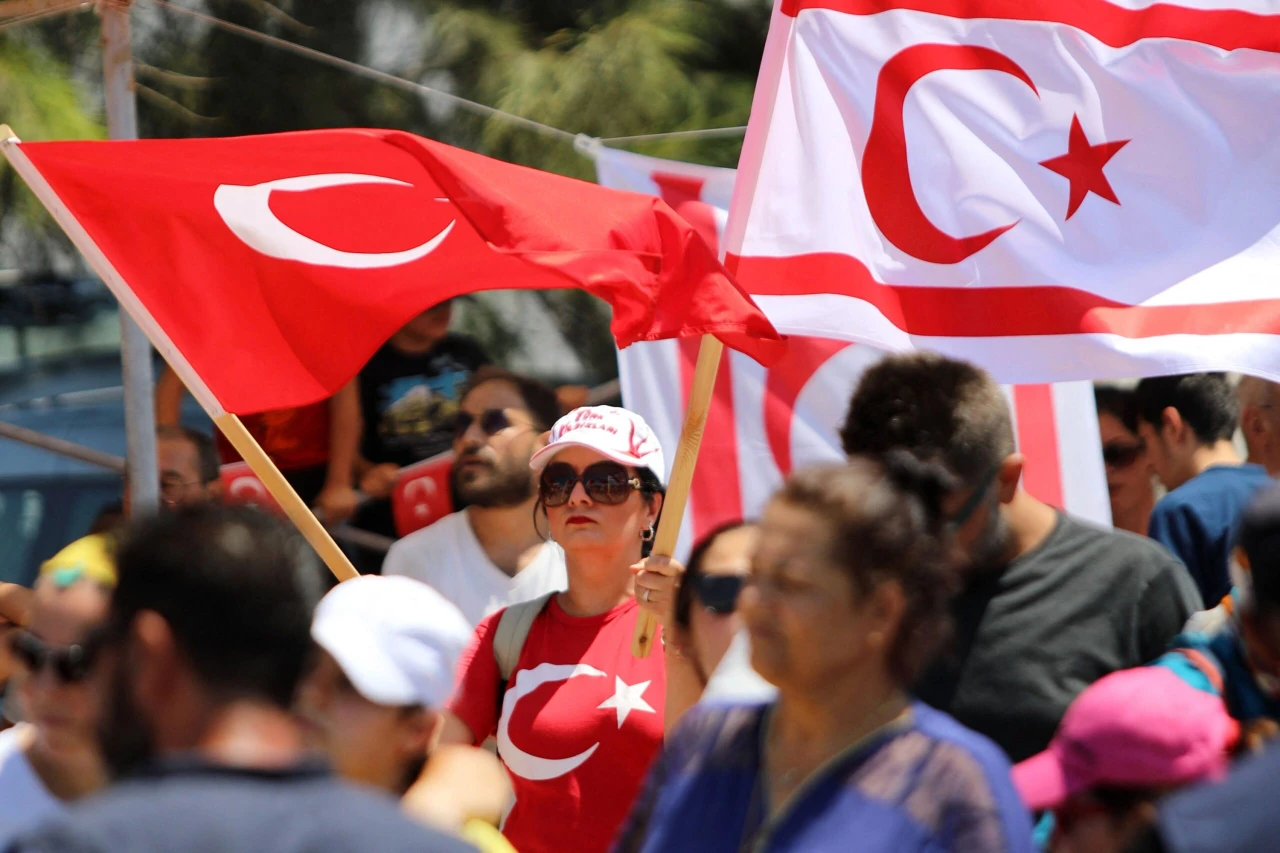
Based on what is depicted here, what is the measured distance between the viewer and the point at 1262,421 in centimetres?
443

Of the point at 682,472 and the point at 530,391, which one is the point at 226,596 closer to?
the point at 682,472

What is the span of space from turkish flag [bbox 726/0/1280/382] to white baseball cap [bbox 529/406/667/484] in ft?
1.51

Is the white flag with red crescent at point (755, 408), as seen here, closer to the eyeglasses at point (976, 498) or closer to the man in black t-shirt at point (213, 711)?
the eyeglasses at point (976, 498)

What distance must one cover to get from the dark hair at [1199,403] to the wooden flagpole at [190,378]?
220cm

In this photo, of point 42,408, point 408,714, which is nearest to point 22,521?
point 42,408

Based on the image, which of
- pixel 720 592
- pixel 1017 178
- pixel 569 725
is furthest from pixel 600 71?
pixel 720 592

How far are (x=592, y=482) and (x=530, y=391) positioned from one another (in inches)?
50.1

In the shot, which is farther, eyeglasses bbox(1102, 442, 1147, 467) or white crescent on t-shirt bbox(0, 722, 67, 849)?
eyeglasses bbox(1102, 442, 1147, 467)

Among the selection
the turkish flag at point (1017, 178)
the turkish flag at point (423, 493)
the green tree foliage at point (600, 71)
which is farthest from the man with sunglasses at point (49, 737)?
the green tree foliage at point (600, 71)

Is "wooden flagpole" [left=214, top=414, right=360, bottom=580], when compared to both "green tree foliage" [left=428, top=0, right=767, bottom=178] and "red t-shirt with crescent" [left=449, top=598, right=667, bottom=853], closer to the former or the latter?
"red t-shirt with crescent" [left=449, top=598, right=667, bottom=853]

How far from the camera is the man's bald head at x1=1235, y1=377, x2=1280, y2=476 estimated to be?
14.3ft

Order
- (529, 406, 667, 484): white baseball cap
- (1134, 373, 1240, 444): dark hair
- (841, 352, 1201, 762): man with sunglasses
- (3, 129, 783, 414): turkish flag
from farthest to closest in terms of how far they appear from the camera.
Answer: (1134, 373, 1240, 444): dark hair → (3, 129, 783, 414): turkish flag → (529, 406, 667, 484): white baseball cap → (841, 352, 1201, 762): man with sunglasses

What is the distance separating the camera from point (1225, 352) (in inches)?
149

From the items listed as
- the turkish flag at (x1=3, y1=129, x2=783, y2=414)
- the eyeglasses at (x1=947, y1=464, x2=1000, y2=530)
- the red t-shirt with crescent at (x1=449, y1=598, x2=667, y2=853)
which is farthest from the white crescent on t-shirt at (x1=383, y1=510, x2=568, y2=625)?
the eyeglasses at (x1=947, y1=464, x2=1000, y2=530)
